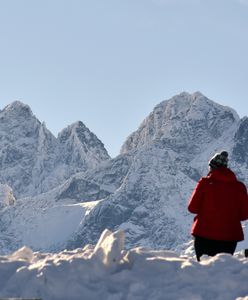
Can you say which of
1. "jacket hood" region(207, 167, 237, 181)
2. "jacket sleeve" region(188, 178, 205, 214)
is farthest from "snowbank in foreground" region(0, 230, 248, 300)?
"jacket hood" region(207, 167, 237, 181)

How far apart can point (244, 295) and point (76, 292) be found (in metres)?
2.13

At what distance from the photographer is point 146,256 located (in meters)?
12.8

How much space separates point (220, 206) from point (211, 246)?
632 mm

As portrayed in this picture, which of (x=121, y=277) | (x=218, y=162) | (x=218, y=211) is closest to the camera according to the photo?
(x=121, y=277)

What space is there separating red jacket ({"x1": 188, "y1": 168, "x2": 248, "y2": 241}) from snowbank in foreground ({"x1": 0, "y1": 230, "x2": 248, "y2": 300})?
149 centimetres

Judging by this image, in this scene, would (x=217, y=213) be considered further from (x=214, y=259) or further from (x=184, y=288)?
(x=184, y=288)

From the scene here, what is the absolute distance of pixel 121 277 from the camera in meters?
12.1

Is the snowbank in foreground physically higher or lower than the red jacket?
lower

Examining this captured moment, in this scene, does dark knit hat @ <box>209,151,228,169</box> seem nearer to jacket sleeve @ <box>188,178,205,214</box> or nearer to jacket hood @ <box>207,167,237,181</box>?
jacket hood @ <box>207,167,237,181</box>

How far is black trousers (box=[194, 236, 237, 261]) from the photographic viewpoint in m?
14.2

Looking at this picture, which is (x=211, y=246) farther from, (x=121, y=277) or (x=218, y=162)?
(x=121, y=277)

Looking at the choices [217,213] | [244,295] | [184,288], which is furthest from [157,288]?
[217,213]

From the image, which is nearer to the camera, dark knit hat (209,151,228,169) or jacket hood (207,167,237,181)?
jacket hood (207,167,237,181)

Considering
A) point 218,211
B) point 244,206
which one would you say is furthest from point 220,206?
point 244,206
